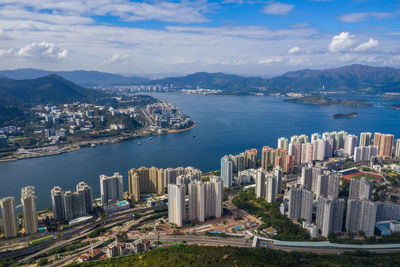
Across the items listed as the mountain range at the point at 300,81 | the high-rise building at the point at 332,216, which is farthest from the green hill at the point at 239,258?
the mountain range at the point at 300,81

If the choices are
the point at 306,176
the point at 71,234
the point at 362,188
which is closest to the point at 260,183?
the point at 306,176

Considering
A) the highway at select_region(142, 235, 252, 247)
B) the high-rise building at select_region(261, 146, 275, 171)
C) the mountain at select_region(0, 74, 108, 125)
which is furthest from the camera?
the mountain at select_region(0, 74, 108, 125)

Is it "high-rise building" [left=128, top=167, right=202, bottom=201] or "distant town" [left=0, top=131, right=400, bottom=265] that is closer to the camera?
"distant town" [left=0, top=131, right=400, bottom=265]

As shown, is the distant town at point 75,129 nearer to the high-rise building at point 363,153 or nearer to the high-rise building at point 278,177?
the high-rise building at point 278,177

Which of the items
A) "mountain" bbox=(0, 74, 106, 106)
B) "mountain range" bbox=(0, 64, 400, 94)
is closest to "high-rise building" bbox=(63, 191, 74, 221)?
"mountain" bbox=(0, 74, 106, 106)

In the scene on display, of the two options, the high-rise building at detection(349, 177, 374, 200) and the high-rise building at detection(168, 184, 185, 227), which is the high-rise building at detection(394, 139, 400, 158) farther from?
the high-rise building at detection(168, 184, 185, 227)

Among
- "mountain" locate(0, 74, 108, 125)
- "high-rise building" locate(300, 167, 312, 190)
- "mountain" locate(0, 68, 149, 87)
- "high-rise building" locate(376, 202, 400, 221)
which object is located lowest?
"high-rise building" locate(376, 202, 400, 221)

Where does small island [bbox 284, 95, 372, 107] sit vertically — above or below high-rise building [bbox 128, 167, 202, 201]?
above
